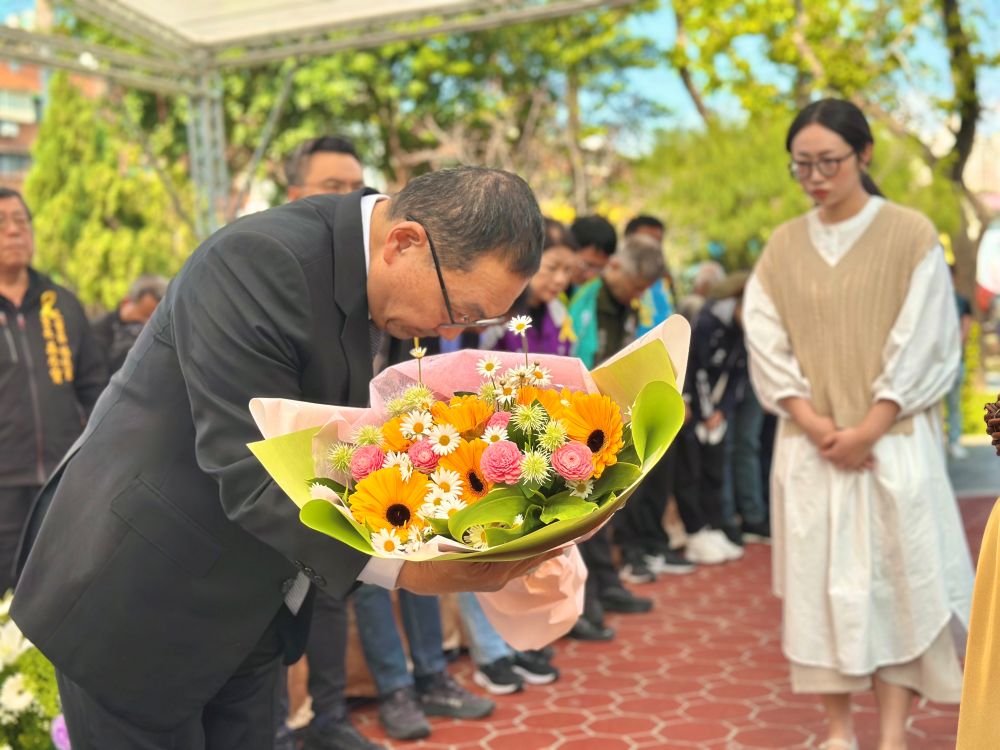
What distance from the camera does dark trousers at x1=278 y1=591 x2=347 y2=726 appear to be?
4.16 metres

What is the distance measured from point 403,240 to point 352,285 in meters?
0.15

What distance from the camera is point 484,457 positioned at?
188cm

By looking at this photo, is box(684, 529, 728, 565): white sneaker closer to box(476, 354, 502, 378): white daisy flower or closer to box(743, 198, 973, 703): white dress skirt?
box(743, 198, 973, 703): white dress skirt

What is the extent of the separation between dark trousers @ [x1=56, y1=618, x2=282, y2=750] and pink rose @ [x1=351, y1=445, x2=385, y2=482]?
643 millimetres

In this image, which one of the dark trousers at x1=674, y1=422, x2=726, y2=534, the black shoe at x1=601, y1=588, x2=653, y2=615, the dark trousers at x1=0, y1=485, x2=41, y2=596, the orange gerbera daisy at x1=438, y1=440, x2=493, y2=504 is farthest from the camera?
the dark trousers at x1=674, y1=422, x2=726, y2=534

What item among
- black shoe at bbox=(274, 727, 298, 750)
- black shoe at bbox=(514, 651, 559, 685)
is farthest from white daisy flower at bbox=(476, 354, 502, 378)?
black shoe at bbox=(514, 651, 559, 685)

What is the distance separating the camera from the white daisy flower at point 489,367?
215 centimetres

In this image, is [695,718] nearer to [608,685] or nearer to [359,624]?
[608,685]

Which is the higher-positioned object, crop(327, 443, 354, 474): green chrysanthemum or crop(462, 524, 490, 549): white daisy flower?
crop(327, 443, 354, 474): green chrysanthemum

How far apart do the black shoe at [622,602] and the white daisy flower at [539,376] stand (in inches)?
172

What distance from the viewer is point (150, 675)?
7.21ft

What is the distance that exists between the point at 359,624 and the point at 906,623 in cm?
195

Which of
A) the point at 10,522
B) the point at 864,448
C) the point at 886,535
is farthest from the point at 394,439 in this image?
the point at 10,522

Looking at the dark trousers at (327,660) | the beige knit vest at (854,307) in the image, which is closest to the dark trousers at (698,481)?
the beige knit vest at (854,307)
